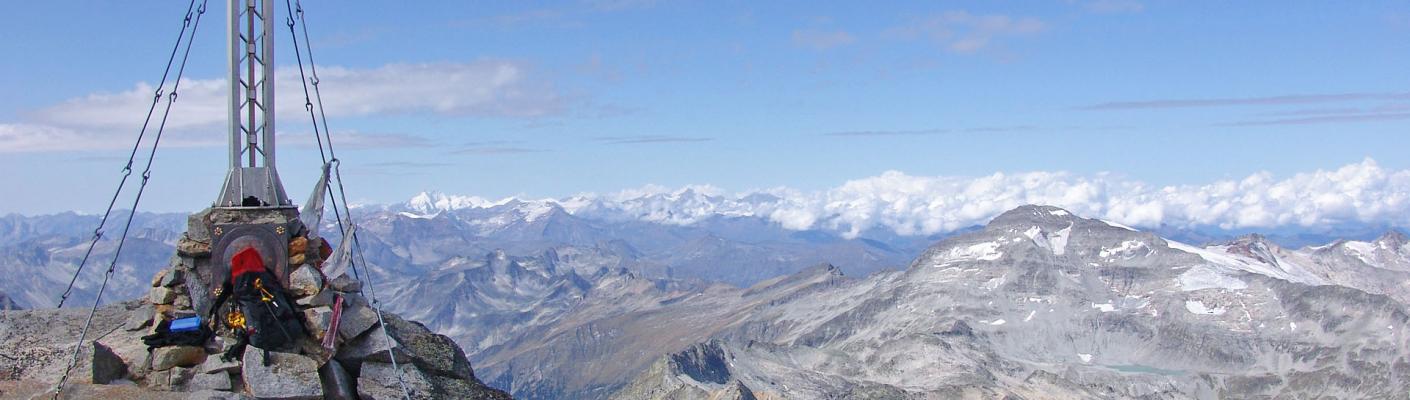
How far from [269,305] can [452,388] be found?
375cm

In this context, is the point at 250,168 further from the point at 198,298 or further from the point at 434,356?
the point at 434,356

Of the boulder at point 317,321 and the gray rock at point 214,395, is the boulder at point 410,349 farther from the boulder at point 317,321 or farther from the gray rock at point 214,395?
the gray rock at point 214,395

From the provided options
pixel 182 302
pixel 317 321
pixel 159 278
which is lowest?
pixel 317 321

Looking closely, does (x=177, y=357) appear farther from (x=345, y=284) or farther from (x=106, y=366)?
(x=345, y=284)

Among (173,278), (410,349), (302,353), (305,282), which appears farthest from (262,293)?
(410,349)

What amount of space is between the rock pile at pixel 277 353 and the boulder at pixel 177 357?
0.7 inches

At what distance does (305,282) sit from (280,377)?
8.38 ft

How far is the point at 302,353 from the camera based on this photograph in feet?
63.4

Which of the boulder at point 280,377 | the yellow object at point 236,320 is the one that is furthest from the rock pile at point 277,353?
the yellow object at point 236,320

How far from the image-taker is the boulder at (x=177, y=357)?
731 inches

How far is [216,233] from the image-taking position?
67.5ft

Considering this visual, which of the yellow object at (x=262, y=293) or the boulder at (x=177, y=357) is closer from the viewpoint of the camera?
the boulder at (x=177, y=357)

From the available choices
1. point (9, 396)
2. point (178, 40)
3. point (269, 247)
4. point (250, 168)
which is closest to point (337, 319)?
point (269, 247)

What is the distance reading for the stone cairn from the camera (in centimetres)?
1806
